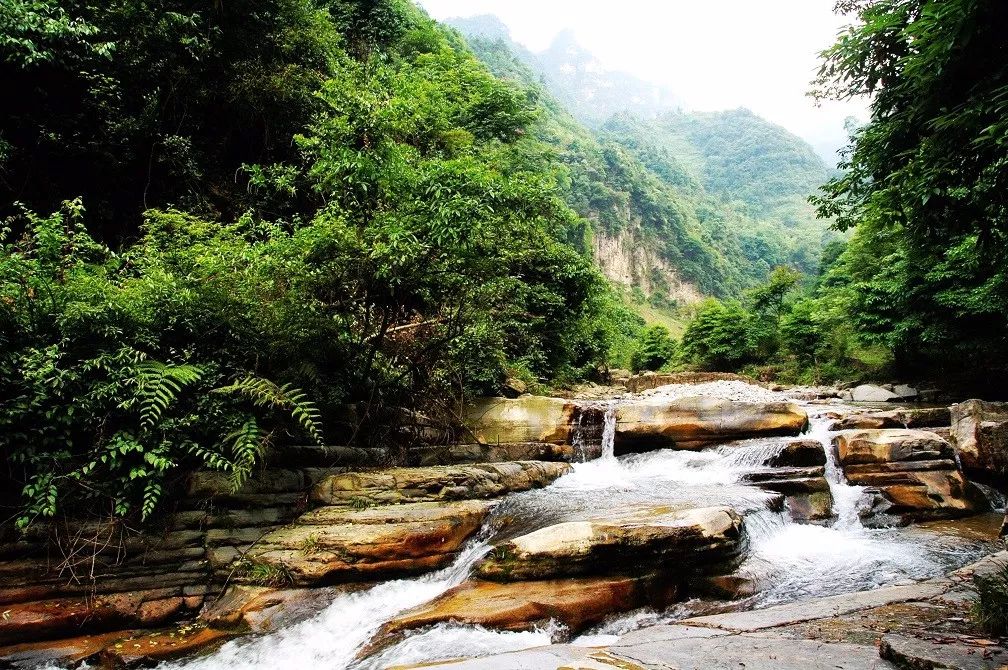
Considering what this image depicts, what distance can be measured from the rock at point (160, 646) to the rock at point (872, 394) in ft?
72.6

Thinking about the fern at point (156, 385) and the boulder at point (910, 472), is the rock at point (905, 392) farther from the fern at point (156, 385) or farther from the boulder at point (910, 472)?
the fern at point (156, 385)

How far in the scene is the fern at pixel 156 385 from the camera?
5316 millimetres

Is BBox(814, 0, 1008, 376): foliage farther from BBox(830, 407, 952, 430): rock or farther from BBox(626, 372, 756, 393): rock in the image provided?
BBox(626, 372, 756, 393): rock

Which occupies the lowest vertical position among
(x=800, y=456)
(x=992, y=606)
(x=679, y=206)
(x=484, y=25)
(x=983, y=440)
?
(x=992, y=606)

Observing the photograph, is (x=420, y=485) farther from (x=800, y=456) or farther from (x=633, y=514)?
(x=800, y=456)

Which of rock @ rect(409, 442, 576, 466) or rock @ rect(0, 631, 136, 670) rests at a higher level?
rock @ rect(409, 442, 576, 466)

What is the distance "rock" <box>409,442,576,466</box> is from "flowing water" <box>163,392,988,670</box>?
1.31m

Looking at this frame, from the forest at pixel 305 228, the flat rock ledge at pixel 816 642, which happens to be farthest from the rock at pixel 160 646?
the flat rock ledge at pixel 816 642

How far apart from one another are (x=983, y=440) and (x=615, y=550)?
7651 millimetres

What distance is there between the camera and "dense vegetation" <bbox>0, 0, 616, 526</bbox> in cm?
540

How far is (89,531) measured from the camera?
5.31 meters

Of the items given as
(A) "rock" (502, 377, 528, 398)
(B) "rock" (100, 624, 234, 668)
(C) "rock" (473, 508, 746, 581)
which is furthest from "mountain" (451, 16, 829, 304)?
(B) "rock" (100, 624, 234, 668)

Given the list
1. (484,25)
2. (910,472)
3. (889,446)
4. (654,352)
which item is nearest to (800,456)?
(889,446)

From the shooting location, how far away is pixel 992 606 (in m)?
3.35
